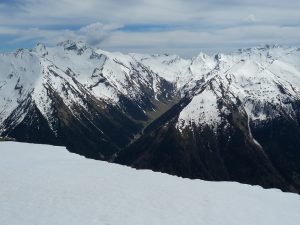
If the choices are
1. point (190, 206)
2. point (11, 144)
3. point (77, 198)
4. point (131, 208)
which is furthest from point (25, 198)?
point (11, 144)

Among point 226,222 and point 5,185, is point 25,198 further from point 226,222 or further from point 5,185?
point 226,222

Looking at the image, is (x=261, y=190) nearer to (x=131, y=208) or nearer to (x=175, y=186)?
(x=175, y=186)

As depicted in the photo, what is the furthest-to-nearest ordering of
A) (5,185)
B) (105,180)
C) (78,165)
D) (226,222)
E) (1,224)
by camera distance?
1. (78,165)
2. (105,180)
3. (5,185)
4. (226,222)
5. (1,224)

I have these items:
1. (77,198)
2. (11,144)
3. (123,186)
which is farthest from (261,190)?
(11,144)

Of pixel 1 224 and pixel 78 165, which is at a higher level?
pixel 1 224

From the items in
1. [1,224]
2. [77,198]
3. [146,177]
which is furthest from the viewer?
[146,177]

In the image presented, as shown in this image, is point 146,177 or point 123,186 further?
point 146,177
